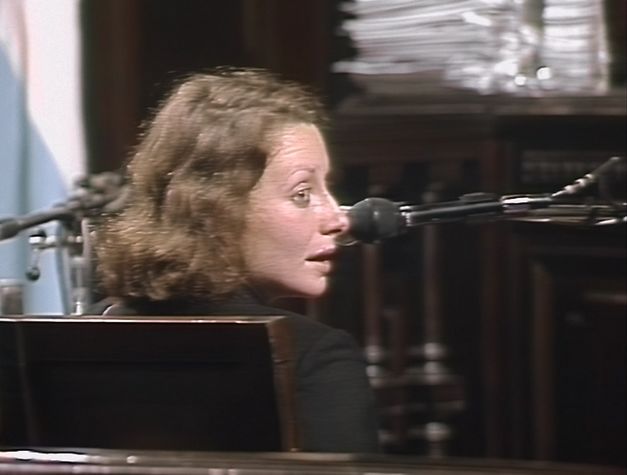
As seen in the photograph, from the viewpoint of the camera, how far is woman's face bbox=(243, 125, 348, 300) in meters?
0.89

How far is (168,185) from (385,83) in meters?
0.19

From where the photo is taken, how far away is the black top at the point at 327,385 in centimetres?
89

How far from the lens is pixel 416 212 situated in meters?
0.88

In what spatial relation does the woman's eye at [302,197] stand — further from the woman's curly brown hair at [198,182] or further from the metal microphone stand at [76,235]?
the metal microphone stand at [76,235]

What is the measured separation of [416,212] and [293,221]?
0.10 m

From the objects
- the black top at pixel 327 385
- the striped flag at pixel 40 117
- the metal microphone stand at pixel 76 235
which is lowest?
the black top at pixel 327 385

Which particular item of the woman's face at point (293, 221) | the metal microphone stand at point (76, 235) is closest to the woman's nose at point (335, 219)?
the woman's face at point (293, 221)

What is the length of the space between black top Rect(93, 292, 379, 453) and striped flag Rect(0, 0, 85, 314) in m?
0.17

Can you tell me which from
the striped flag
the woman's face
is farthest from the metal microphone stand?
the woman's face

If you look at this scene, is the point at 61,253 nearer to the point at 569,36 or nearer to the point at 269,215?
the point at 269,215

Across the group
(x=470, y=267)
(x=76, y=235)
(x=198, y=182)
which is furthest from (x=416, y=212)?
(x=76, y=235)

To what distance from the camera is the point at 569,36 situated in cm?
84

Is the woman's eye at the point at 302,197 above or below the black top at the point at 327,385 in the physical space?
above

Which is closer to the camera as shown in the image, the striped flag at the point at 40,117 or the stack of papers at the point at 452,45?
the stack of papers at the point at 452,45
